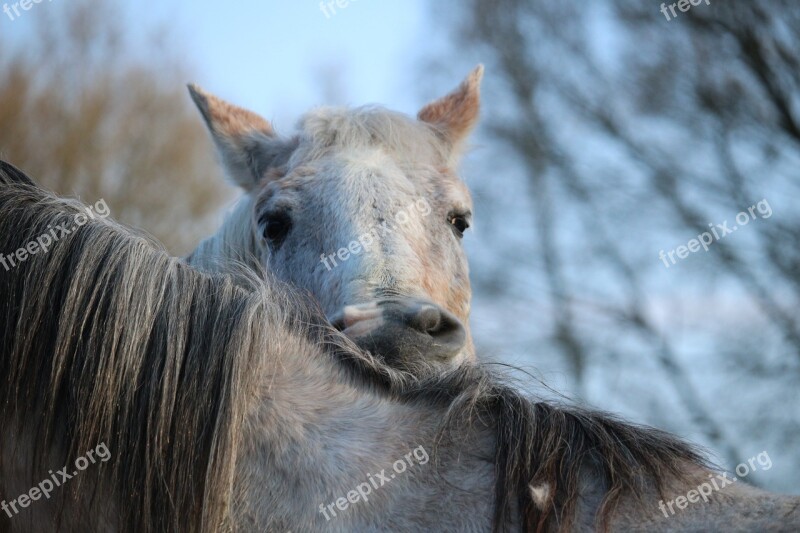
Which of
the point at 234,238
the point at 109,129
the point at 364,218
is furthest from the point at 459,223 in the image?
the point at 109,129

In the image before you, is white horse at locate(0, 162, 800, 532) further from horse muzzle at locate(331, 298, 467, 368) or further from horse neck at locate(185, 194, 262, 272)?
horse neck at locate(185, 194, 262, 272)

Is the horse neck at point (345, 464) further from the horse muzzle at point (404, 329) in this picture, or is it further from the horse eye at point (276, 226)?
the horse eye at point (276, 226)

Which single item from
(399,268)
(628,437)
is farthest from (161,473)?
(399,268)

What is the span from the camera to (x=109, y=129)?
20250mm

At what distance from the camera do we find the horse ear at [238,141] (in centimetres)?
596

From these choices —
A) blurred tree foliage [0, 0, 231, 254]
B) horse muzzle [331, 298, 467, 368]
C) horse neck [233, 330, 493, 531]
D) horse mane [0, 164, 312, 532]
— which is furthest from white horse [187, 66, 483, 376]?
blurred tree foliage [0, 0, 231, 254]

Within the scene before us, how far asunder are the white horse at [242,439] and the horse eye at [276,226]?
2.89m

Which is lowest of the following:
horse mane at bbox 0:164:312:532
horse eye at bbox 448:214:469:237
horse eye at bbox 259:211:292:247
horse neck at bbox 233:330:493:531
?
horse eye at bbox 448:214:469:237

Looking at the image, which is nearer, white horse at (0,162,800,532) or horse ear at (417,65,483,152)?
white horse at (0,162,800,532)

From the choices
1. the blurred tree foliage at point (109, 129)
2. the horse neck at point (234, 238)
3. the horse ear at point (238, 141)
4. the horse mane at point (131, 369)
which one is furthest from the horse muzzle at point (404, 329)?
the blurred tree foliage at point (109, 129)

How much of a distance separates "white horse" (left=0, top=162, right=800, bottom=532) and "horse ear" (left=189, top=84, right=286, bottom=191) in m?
3.68

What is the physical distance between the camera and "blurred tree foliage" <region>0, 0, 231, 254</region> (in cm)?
1875

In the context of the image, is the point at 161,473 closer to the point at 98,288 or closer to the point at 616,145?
the point at 98,288

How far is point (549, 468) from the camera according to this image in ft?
6.82
